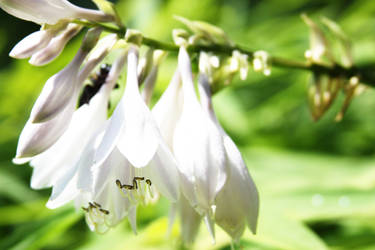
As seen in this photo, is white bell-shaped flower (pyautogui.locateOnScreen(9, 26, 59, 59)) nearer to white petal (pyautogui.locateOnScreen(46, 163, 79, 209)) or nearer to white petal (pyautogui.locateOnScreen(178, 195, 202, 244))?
white petal (pyautogui.locateOnScreen(46, 163, 79, 209))

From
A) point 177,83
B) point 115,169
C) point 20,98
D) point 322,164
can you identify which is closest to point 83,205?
point 115,169

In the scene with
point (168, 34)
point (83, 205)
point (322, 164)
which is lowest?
point (322, 164)

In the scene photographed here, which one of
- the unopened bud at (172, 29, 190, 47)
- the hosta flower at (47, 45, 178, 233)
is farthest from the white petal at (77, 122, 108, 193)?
the unopened bud at (172, 29, 190, 47)

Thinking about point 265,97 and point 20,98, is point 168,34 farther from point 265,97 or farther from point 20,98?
point 20,98

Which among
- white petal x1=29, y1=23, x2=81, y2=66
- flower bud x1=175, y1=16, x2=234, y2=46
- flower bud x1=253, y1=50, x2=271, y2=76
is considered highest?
flower bud x1=175, y1=16, x2=234, y2=46

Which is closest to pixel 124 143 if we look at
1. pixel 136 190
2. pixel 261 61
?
pixel 136 190

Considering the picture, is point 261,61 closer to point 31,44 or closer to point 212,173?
point 212,173

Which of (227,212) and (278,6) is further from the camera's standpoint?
(278,6)
